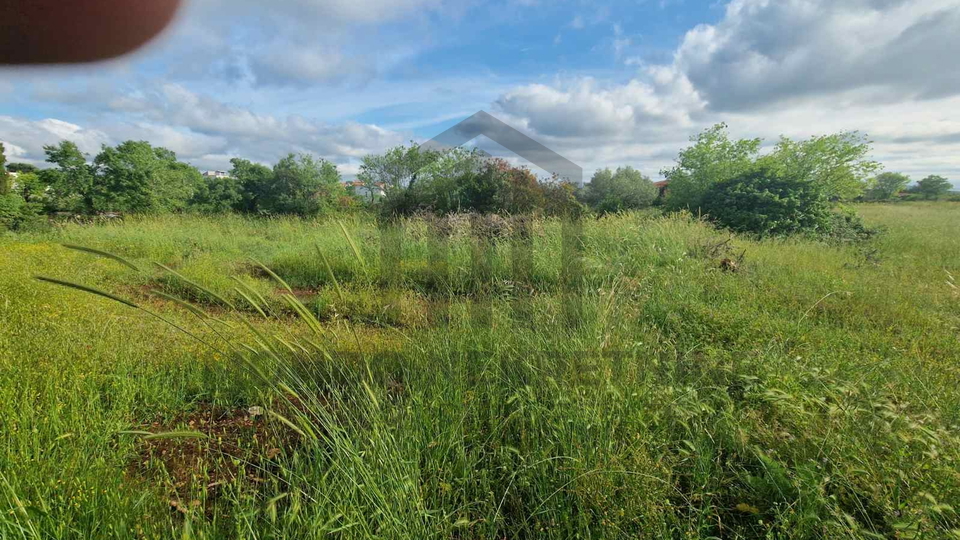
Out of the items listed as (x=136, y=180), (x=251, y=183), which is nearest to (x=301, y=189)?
(x=251, y=183)

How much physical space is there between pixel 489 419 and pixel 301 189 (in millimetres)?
14104

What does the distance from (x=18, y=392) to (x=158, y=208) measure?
13.0 meters

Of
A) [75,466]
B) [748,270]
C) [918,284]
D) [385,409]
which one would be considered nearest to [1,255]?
[75,466]

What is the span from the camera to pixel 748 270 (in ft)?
17.0

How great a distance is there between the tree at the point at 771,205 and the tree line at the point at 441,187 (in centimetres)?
3

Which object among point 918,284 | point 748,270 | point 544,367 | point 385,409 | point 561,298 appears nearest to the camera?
point 385,409

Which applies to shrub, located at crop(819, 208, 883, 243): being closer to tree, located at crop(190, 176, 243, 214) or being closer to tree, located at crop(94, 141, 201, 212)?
tree, located at crop(190, 176, 243, 214)

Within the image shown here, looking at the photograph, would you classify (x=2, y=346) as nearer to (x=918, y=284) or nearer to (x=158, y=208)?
(x=918, y=284)

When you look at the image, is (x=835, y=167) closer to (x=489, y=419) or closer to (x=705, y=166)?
(x=705, y=166)

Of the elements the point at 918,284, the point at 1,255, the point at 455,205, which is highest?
the point at 455,205

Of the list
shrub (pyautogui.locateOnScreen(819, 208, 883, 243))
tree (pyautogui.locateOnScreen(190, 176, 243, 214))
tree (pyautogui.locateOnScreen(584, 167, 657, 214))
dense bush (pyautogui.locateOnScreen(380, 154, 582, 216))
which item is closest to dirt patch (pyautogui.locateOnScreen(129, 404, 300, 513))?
dense bush (pyautogui.locateOnScreen(380, 154, 582, 216))

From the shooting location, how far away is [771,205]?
11102 millimetres

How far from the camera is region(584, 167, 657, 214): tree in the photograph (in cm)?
1103

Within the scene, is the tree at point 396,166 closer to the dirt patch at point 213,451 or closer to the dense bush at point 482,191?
the dense bush at point 482,191
